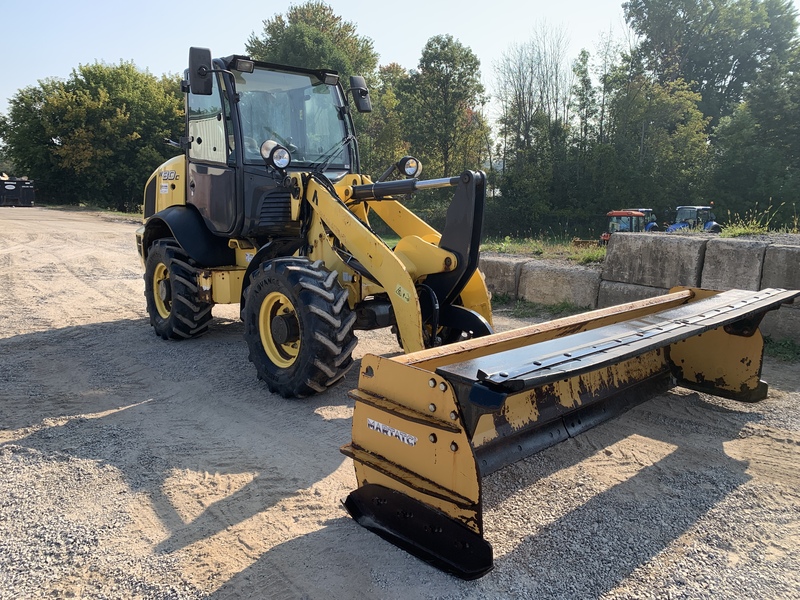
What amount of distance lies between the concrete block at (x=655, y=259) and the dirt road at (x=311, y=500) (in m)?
1.66

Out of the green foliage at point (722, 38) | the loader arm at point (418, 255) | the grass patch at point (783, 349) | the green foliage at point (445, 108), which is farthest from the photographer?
the green foliage at point (722, 38)

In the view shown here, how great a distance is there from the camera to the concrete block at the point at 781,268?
6.37 metres

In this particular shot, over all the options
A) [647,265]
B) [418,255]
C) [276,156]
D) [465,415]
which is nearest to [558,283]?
[647,265]

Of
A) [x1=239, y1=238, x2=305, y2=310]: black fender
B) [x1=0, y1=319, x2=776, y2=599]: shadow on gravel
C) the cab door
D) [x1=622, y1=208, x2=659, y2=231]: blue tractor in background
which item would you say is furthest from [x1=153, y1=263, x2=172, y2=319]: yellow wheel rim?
[x1=622, y1=208, x2=659, y2=231]: blue tractor in background

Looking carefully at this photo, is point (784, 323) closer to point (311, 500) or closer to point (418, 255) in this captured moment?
point (418, 255)

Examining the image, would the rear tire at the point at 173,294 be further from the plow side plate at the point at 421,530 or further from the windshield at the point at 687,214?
the windshield at the point at 687,214

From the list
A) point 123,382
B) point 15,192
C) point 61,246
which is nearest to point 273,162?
point 123,382

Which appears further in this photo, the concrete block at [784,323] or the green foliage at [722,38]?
the green foliage at [722,38]

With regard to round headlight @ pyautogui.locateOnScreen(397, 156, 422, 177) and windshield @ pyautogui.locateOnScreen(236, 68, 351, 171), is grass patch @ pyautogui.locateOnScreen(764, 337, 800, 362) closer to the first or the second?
round headlight @ pyautogui.locateOnScreen(397, 156, 422, 177)

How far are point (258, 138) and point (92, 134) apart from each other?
3217cm

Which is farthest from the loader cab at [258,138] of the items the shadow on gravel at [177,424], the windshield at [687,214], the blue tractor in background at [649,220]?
the windshield at [687,214]

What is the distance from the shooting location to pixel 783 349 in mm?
6270

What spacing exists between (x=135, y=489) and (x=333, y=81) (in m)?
4.79

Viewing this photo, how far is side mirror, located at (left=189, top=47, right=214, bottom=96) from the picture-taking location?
519 centimetres
